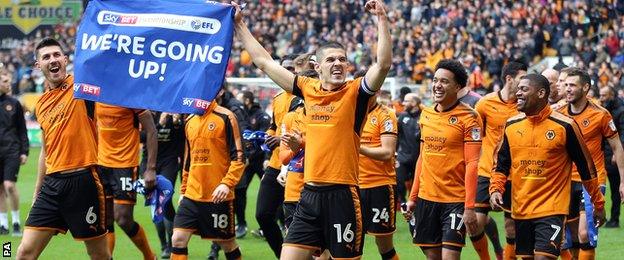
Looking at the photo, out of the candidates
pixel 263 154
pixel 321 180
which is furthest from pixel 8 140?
pixel 321 180

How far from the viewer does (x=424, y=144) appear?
1230cm

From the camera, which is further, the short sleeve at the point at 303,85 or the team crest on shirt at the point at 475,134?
the team crest on shirt at the point at 475,134

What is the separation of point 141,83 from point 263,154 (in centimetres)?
914

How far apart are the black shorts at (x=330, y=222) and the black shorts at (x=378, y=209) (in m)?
2.85

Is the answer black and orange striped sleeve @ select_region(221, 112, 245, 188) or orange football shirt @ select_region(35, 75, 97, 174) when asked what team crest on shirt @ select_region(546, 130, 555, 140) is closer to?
black and orange striped sleeve @ select_region(221, 112, 245, 188)

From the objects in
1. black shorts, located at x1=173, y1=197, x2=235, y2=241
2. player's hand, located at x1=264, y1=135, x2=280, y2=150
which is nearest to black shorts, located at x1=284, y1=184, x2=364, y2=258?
player's hand, located at x1=264, y1=135, x2=280, y2=150

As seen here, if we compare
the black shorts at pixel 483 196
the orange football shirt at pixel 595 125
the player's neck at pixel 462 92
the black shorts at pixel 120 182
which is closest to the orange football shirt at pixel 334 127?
the player's neck at pixel 462 92

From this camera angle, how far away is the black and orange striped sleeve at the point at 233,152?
42.7 ft

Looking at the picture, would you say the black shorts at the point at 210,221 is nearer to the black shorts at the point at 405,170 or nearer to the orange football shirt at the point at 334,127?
the orange football shirt at the point at 334,127

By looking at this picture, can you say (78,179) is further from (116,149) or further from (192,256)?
(192,256)

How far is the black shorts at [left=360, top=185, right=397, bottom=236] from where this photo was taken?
13.1 metres

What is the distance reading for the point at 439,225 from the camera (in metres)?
12.2

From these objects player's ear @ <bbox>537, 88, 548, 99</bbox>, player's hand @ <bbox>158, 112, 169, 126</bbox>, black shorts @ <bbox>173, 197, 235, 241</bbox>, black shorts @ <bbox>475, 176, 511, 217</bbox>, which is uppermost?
player's ear @ <bbox>537, 88, 548, 99</bbox>

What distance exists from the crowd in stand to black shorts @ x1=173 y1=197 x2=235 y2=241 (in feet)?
56.4
